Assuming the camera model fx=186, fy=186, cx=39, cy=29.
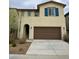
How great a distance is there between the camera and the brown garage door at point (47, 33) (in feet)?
105

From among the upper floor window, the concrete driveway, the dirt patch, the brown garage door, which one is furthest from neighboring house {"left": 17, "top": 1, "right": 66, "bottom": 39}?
the concrete driveway

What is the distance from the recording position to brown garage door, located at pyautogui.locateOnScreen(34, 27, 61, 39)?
31.9m

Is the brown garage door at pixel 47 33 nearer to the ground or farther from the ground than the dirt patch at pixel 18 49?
farther from the ground

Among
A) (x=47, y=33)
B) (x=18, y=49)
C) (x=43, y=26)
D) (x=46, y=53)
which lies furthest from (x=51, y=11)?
(x=46, y=53)

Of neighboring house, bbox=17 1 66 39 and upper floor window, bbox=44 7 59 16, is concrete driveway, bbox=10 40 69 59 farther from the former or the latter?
upper floor window, bbox=44 7 59 16

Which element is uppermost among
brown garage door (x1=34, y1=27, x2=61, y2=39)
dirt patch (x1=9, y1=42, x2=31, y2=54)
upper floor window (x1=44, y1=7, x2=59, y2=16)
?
upper floor window (x1=44, y1=7, x2=59, y2=16)

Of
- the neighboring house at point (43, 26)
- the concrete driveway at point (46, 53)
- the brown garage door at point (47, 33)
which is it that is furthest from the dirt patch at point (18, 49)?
the brown garage door at point (47, 33)

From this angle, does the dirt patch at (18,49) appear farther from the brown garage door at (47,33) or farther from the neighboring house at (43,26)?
the brown garage door at (47,33)

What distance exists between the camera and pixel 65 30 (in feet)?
106

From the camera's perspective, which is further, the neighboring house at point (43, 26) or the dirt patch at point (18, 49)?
the neighboring house at point (43, 26)

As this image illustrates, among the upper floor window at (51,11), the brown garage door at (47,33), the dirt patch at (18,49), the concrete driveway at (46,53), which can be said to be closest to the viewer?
the concrete driveway at (46,53)

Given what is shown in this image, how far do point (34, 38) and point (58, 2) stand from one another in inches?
331
